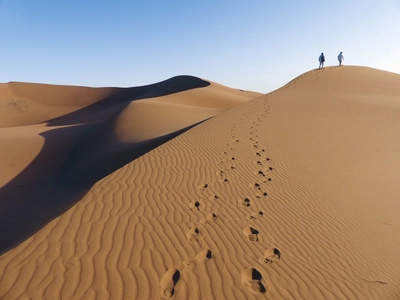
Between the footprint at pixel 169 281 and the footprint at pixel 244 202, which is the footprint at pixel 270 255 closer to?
the footprint at pixel 169 281

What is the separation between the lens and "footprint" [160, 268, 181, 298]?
286cm

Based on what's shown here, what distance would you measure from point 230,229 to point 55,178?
8.15 m

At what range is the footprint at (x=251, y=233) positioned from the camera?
3.90m

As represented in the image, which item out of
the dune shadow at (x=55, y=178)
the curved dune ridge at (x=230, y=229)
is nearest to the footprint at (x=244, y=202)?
the curved dune ridge at (x=230, y=229)

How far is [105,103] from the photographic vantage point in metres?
40.7

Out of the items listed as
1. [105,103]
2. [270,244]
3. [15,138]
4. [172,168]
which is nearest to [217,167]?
[172,168]

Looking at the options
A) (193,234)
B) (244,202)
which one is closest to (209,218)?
(193,234)

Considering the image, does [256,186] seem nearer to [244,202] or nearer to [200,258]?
[244,202]

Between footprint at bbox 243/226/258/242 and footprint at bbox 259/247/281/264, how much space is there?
0.26 meters

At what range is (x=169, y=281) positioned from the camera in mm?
3020

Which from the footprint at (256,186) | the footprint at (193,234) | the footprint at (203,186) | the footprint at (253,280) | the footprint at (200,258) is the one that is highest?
the footprint at (203,186)

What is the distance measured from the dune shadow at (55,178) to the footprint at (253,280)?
2.91 meters

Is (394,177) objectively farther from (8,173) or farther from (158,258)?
(8,173)

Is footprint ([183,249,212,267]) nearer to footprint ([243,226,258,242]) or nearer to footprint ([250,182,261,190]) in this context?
footprint ([243,226,258,242])
